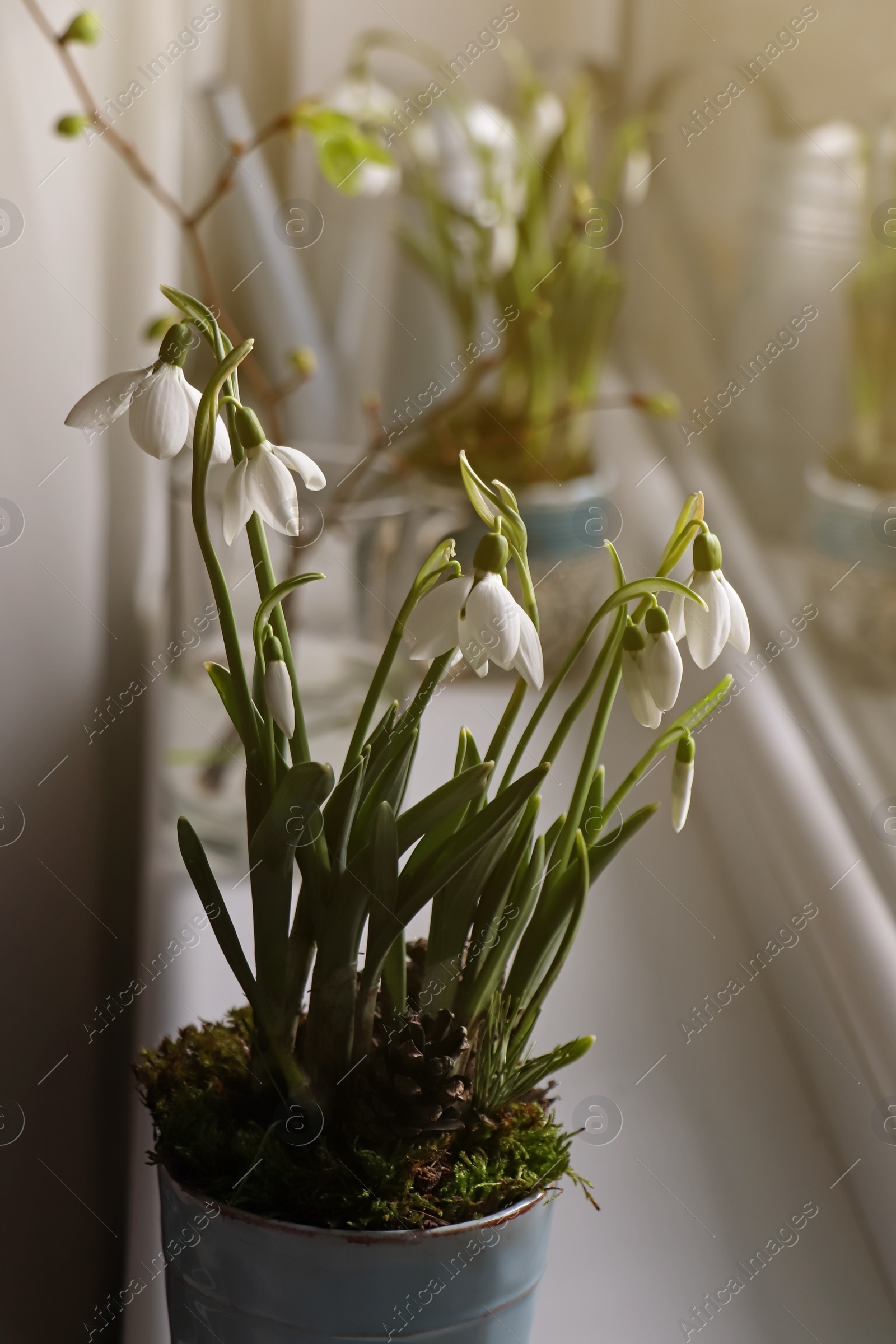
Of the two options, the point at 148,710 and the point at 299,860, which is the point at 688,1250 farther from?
the point at 148,710

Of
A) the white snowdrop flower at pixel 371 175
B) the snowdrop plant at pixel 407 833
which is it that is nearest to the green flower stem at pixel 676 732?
the snowdrop plant at pixel 407 833

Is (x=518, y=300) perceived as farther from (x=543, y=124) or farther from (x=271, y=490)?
(x=271, y=490)

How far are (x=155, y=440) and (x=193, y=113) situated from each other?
0.86 meters

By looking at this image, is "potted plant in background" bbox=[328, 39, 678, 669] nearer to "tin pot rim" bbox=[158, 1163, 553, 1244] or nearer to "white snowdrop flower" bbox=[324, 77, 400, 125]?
"white snowdrop flower" bbox=[324, 77, 400, 125]

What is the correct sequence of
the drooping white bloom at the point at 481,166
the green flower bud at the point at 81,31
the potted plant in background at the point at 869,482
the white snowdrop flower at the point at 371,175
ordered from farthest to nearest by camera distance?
the drooping white bloom at the point at 481,166 < the potted plant in background at the point at 869,482 < the white snowdrop flower at the point at 371,175 < the green flower bud at the point at 81,31

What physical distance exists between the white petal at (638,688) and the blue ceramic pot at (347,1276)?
0.49 ft

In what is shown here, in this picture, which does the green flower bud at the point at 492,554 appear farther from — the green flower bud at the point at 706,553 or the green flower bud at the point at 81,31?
the green flower bud at the point at 81,31

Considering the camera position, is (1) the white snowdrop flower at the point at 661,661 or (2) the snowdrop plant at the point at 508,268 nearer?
(1) the white snowdrop flower at the point at 661,661

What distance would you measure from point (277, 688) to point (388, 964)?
105 millimetres

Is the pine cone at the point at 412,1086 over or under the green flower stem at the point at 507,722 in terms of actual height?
under

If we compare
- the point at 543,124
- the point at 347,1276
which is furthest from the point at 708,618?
the point at 543,124

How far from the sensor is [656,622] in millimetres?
311

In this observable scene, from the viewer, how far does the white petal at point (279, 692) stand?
0.99 ft

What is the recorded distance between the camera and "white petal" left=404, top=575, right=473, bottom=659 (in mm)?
288
